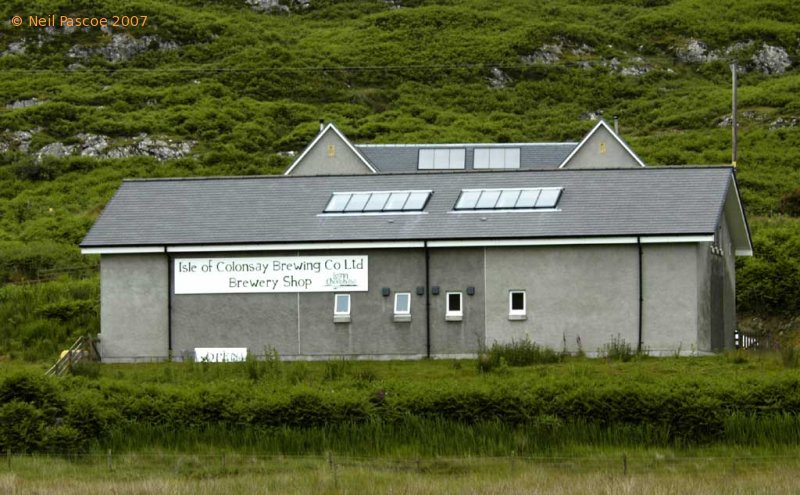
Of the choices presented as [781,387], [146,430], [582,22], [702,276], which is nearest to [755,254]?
[702,276]

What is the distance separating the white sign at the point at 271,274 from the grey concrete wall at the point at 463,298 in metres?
1.93

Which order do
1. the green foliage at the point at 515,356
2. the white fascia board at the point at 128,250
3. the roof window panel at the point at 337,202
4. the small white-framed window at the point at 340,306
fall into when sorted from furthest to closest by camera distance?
the roof window panel at the point at 337,202, the white fascia board at the point at 128,250, the small white-framed window at the point at 340,306, the green foliage at the point at 515,356

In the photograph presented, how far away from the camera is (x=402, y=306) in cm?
3925

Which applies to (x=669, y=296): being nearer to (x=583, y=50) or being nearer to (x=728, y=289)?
(x=728, y=289)

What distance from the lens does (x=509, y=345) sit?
123ft

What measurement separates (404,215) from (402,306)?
2729 mm

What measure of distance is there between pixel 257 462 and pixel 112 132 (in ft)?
213

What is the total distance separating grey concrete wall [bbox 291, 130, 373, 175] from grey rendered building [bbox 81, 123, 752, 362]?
41.7 feet

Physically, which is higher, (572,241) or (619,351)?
(572,241)

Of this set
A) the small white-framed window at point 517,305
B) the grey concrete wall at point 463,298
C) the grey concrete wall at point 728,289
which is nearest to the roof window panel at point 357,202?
the grey concrete wall at point 463,298

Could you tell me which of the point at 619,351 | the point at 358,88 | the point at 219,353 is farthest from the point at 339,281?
the point at 358,88

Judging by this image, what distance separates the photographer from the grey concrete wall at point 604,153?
54875 millimetres

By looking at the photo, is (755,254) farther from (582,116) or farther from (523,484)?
(582,116)

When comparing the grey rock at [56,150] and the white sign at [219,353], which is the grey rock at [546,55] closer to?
the grey rock at [56,150]
